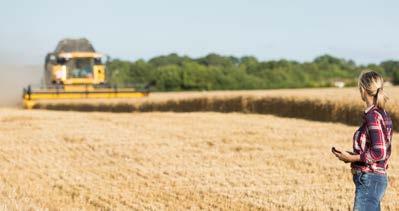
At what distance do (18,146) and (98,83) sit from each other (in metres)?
19.3

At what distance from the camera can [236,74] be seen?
3199 inches

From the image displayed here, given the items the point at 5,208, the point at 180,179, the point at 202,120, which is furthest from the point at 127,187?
the point at 202,120

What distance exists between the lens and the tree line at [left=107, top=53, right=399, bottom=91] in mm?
75875

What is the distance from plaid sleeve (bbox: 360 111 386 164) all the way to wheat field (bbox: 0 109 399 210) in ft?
Answer: 9.36

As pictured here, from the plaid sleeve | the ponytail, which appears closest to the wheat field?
the plaid sleeve

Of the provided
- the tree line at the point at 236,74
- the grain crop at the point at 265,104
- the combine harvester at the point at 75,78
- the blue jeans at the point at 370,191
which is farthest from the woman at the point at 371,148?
the tree line at the point at 236,74

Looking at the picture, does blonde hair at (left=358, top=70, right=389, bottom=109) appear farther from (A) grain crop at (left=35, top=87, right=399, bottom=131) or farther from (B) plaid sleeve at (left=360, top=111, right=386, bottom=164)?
(A) grain crop at (left=35, top=87, right=399, bottom=131)

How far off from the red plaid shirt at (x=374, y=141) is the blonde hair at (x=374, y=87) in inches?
2.2

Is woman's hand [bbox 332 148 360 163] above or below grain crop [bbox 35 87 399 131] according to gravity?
above

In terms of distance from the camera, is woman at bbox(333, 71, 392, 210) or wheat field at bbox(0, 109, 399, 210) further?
wheat field at bbox(0, 109, 399, 210)

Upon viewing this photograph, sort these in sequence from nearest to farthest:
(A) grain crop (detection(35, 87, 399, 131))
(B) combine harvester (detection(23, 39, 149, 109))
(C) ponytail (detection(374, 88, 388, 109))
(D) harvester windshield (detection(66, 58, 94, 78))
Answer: (C) ponytail (detection(374, 88, 388, 109)), (A) grain crop (detection(35, 87, 399, 131)), (B) combine harvester (detection(23, 39, 149, 109)), (D) harvester windshield (detection(66, 58, 94, 78))

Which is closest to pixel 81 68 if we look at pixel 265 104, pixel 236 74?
pixel 265 104

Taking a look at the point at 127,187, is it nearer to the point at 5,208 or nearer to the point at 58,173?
the point at 58,173

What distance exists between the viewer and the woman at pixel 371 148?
209 inches
